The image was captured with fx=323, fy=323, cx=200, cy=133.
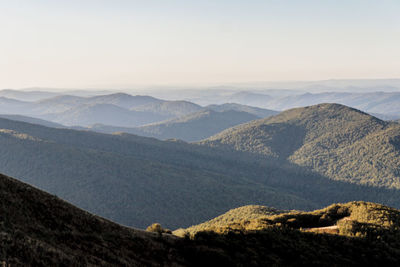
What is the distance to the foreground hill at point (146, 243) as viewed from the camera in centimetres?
1806

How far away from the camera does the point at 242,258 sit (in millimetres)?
26703

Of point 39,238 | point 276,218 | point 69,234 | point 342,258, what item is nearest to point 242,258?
point 342,258

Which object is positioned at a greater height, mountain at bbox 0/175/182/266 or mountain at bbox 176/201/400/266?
mountain at bbox 0/175/182/266

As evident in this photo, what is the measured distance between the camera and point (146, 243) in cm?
2658

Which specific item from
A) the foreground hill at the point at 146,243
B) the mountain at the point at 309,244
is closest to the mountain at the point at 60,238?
the foreground hill at the point at 146,243

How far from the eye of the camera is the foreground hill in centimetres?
1806

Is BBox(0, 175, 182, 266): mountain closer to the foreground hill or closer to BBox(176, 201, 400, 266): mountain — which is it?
the foreground hill

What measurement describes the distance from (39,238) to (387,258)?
31.3 metres

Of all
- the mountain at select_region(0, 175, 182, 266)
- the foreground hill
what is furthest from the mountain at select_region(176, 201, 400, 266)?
the mountain at select_region(0, 175, 182, 266)

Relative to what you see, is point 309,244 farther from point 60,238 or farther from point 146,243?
point 60,238

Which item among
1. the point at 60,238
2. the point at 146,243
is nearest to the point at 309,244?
the point at 146,243

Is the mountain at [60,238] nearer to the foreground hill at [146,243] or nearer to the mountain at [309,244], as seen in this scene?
the foreground hill at [146,243]

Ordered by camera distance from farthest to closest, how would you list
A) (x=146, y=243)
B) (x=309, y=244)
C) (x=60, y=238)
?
(x=309, y=244) → (x=146, y=243) → (x=60, y=238)

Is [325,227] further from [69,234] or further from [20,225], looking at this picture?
[20,225]
